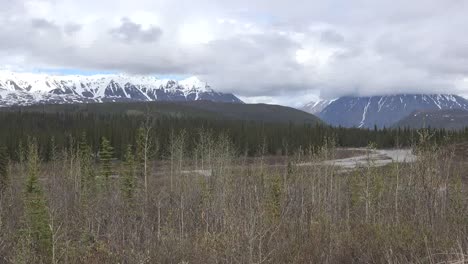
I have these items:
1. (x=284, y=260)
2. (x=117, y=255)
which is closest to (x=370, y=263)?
(x=284, y=260)

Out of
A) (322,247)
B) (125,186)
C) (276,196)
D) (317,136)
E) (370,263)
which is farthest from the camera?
(317,136)

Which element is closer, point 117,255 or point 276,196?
point 117,255

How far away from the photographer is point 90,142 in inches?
4424

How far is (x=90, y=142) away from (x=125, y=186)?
75.8m

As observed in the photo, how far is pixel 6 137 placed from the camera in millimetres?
108438

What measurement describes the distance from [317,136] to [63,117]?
10635cm

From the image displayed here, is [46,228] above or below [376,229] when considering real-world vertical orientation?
below

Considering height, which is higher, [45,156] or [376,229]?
[376,229]

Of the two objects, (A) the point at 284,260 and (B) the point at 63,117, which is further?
(B) the point at 63,117

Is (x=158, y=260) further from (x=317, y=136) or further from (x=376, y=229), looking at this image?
(x=317, y=136)

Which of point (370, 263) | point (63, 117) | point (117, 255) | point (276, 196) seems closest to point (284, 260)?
point (370, 263)

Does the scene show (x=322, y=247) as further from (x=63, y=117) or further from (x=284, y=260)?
(x=63, y=117)

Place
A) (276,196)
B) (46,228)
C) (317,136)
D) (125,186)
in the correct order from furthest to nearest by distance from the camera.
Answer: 1. (317,136)
2. (125,186)
3. (276,196)
4. (46,228)

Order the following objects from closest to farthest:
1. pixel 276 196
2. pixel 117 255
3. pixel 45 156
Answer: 1. pixel 117 255
2. pixel 276 196
3. pixel 45 156
